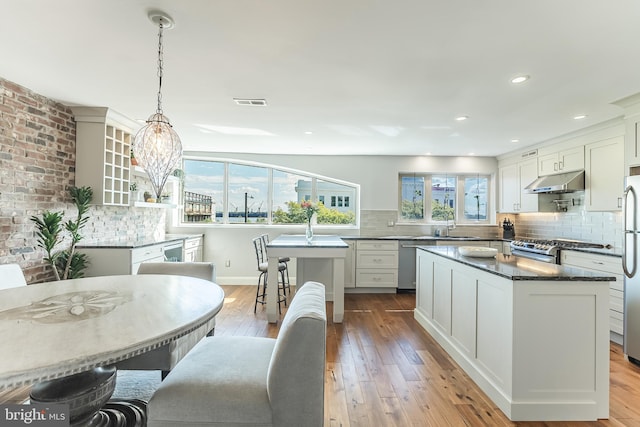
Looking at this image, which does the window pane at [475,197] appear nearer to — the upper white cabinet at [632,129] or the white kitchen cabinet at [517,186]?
the white kitchen cabinet at [517,186]

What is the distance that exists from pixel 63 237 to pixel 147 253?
2.72ft

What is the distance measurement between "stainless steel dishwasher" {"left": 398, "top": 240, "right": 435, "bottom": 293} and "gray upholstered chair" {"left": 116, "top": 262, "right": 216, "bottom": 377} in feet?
11.2

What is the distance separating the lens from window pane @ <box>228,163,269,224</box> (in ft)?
19.2

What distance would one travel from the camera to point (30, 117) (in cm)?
299

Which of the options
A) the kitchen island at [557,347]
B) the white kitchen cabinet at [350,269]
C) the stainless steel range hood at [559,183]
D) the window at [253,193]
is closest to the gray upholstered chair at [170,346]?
the kitchen island at [557,347]

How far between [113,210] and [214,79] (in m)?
2.51

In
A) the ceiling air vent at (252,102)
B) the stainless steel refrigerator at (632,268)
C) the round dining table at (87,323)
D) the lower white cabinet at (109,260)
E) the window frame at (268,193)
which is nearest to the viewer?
the round dining table at (87,323)

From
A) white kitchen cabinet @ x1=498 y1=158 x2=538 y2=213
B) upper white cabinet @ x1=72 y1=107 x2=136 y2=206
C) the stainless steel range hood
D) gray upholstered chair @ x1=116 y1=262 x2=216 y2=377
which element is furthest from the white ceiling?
gray upholstered chair @ x1=116 y1=262 x2=216 y2=377

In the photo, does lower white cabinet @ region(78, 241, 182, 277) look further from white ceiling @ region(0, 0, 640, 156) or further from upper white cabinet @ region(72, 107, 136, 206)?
white ceiling @ region(0, 0, 640, 156)

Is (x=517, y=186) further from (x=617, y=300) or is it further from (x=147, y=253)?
(x=147, y=253)

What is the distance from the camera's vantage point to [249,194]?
5.90 m

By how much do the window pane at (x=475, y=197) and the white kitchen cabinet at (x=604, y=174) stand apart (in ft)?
6.70

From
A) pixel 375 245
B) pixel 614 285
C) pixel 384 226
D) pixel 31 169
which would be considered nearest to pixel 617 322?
pixel 614 285

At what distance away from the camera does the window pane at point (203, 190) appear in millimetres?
5797
